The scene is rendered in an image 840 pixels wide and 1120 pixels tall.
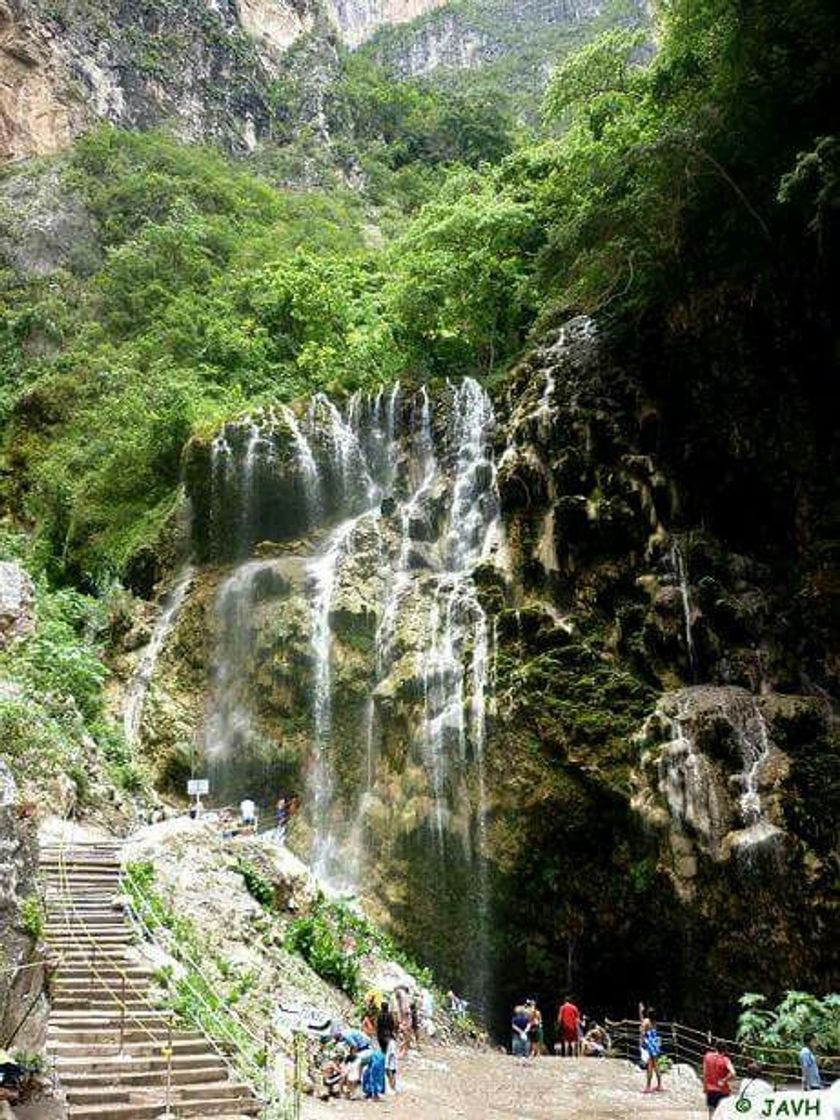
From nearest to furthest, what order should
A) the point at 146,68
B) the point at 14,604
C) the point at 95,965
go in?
the point at 95,965
the point at 14,604
the point at 146,68

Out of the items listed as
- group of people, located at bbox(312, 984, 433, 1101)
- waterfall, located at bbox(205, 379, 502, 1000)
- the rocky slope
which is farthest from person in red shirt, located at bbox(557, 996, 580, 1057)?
the rocky slope

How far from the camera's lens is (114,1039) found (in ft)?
30.3

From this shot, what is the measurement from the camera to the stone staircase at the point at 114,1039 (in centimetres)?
830

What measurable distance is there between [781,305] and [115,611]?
16621 millimetres

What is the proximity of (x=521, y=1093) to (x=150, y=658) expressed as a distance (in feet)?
44.4

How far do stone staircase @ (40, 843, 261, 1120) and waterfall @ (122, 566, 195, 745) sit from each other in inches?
348

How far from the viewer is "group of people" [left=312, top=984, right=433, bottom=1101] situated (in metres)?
10.2

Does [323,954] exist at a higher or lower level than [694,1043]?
higher

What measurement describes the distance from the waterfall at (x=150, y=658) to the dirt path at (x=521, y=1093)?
10.5m

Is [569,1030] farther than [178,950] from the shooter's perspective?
Yes

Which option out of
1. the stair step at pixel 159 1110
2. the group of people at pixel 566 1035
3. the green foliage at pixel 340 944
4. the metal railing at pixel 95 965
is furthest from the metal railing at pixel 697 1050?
the metal railing at pixel 95 965

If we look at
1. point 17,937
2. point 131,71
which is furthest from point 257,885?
point 131,71

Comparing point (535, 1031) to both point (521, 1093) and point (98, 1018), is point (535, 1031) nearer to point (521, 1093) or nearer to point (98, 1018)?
point (521, 1093)

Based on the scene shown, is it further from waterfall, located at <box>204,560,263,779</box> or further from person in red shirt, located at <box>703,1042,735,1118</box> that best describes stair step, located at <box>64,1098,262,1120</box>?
waterfall, located at <box>204,560,263,779</box>
